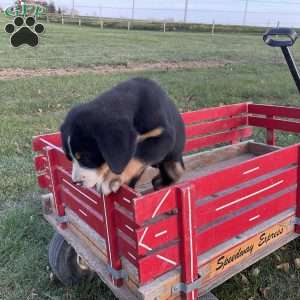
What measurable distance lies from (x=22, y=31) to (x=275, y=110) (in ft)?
22.6

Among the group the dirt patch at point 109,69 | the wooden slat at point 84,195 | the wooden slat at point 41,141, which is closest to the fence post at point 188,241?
the wooden slat at point 84,195

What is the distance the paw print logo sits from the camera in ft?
29.0

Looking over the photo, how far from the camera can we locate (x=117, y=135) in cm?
196

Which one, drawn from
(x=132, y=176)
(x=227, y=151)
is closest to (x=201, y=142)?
(x=227, y=151)

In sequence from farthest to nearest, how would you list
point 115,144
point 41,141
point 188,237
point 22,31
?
point 22,31
point 41,141
point 188,237
point 115,144

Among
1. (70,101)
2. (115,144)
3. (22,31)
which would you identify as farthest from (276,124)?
(22,31)

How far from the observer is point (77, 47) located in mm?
15805

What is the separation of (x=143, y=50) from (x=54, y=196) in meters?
13.3

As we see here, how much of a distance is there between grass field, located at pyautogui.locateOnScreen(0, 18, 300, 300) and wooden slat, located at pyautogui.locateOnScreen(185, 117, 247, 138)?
138 centimetres

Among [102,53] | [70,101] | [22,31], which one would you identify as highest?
[22,31]

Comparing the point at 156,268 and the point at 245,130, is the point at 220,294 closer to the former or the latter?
the point at 156,268

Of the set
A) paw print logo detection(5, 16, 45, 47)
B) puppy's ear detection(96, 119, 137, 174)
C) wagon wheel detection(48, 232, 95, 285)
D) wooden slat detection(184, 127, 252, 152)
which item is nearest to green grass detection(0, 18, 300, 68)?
paw print logo detection(5, 16, 45, 47)

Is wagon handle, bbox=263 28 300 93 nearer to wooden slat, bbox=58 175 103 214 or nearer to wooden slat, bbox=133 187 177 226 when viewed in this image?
wooden slat, bbox=133 187 177 226

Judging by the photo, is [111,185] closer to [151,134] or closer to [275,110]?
[151,134]
